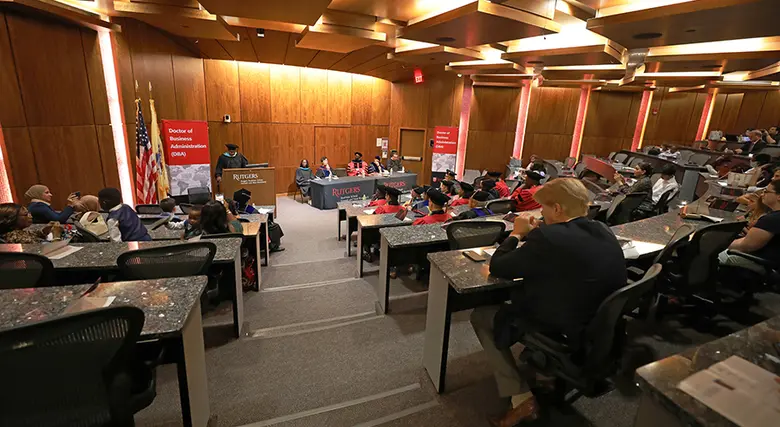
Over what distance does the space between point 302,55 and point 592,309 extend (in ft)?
25.7

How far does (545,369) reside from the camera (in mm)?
1892

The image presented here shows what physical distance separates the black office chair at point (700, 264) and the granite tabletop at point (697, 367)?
1.25 meters

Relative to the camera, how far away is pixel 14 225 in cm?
305

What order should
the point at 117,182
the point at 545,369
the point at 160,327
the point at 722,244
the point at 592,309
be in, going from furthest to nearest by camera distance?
the point at 117,182 → the point at 722,244 → the point at 545,369 → the point at 592,309 → the point at 160,327

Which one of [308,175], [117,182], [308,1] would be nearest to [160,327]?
[308,1]

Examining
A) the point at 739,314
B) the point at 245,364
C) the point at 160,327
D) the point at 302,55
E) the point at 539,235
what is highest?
the point at 302,55

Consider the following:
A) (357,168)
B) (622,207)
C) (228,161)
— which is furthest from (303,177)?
(622,207)

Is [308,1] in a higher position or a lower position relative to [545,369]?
higher

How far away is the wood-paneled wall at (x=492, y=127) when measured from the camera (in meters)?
11.6

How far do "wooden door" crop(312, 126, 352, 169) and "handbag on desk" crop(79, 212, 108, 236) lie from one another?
7.58 m

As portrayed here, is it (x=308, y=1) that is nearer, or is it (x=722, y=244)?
A: (x=722, y=244)

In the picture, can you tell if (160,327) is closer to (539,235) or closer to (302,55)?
(539,235)

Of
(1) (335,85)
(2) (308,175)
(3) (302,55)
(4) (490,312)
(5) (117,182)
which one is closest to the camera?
(4) (490,312)

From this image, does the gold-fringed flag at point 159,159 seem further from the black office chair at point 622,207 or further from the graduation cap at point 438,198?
the black office chair at point 622,207
